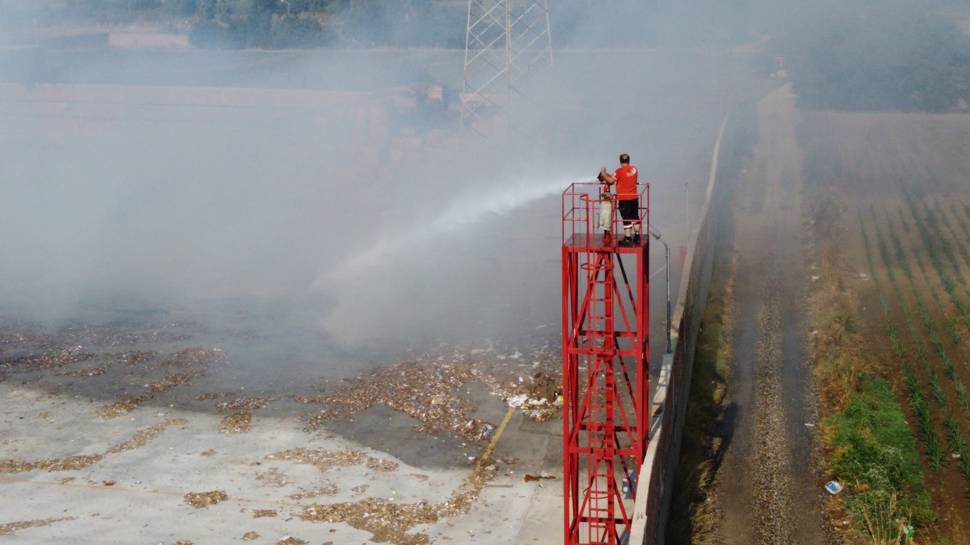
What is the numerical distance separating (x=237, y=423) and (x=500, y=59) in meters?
24.3

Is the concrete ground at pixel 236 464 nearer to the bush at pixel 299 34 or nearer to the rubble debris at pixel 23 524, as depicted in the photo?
the rubble debris at pixel 23 524

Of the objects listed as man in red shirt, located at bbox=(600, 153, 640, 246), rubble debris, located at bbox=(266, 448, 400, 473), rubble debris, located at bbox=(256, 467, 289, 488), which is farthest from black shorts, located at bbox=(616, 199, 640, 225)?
rubble debris, located at bbox=(256, 467, 289, 488)

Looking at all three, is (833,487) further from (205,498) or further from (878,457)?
(205,498)

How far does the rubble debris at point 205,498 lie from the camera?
1205cm

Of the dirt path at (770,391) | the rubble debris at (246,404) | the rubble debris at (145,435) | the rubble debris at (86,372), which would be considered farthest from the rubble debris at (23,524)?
the dirt path at (770,391)

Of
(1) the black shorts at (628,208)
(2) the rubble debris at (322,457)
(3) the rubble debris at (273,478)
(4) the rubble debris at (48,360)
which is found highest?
(1) the black shorts at (628,208)

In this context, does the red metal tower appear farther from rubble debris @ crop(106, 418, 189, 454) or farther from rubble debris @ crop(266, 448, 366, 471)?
rubble debris @ crop(106, 418, 189, 454)

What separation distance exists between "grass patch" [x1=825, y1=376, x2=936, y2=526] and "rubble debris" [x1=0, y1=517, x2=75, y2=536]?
863 cm

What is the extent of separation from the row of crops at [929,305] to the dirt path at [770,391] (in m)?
1.43

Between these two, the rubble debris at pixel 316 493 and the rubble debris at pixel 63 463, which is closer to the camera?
the rubble debris at pixel 316 493

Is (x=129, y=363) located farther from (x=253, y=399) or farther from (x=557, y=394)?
(x=557, y=394)

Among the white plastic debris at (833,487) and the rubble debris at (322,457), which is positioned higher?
the rubble debris at (322,457)

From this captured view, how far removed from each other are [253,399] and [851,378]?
8.29 meters

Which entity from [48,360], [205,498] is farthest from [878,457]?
[48,360]
